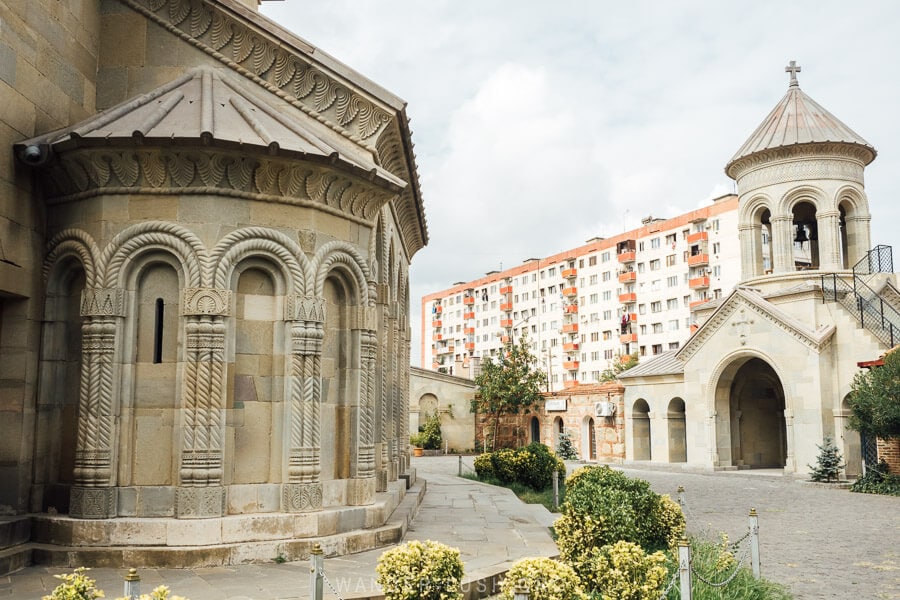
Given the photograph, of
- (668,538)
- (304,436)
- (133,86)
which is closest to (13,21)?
(133,86)

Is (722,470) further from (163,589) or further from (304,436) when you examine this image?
(163,589)

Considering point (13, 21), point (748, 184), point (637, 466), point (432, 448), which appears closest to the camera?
point (13, 21)

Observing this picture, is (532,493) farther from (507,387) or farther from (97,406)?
(507,387)

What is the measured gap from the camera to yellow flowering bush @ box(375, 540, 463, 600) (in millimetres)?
5953

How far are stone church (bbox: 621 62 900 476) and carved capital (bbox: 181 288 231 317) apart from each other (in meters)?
18.6

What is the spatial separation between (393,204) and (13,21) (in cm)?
725

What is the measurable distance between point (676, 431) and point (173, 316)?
2306 centimetres

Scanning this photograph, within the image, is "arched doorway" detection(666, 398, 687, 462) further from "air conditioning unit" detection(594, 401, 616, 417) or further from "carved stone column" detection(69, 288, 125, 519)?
"carved stone column" detection(69, 288, 125, 519)

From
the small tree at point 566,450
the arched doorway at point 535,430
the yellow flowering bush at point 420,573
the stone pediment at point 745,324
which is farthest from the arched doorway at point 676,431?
the yellow flowering bush at point 420,573

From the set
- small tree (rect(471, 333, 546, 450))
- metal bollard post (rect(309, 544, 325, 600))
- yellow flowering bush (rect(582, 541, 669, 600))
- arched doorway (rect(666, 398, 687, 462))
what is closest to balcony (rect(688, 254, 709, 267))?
small tree (rect(471, 333, 546, 450))

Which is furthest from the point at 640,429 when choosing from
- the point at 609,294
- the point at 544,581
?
the point at 609,294

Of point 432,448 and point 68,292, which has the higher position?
point 68,292

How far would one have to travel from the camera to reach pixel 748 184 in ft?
84.5

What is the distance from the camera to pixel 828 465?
20812 mm
